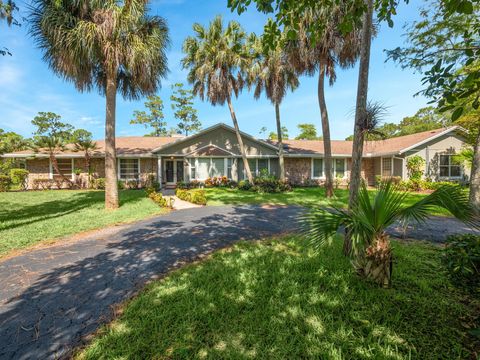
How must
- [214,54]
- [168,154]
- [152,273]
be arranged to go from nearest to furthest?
[152,273]
[214,54]
[168,154]

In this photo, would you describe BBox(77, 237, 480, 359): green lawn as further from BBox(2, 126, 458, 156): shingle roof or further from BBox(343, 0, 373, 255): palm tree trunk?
BBox(2, 126, 458, 156): shingle roof

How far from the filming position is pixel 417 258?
4508 mm

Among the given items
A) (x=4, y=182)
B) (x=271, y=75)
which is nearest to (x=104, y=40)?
(x=271, y=75)

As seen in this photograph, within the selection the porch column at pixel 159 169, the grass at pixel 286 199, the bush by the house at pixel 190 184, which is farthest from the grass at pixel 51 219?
the porch column at pixel 159 169

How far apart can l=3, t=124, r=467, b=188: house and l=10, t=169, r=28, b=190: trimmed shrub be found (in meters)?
0.40

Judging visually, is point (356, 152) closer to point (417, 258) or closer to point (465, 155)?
point (417, 258)

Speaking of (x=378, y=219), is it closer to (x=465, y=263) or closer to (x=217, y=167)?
(x=465, y=263)

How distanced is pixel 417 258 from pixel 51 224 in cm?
1047

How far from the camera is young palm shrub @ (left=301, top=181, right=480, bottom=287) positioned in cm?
282

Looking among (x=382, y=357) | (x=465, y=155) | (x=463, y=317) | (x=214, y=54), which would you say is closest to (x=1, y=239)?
(x=382, y=357)

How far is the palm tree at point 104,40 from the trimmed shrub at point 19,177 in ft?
39.0

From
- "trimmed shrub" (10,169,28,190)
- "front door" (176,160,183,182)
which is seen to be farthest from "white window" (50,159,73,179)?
"front door" (176,160,183,182)

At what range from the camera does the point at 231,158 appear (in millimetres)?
19500

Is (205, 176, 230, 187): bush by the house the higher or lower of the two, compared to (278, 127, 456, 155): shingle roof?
lower
